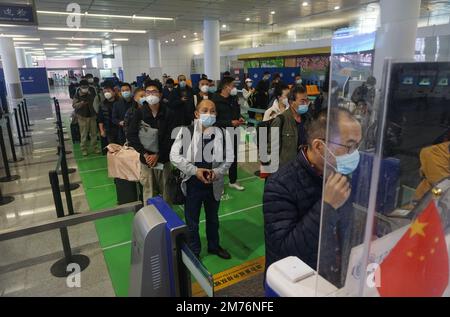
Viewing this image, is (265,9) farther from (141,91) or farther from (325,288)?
(325,288)

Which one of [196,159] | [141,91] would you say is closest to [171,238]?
[196,159]

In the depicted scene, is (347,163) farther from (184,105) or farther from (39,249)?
(184,105)

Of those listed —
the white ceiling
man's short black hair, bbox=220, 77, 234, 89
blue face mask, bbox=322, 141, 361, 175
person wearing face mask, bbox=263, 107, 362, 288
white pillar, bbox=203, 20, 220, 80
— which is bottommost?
person wearing face mask, bbox=263, 107, 362, 288

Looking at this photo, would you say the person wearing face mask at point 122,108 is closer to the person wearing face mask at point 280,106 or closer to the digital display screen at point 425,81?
the person wearing face mask at point 280,106

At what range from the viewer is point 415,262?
0.81 m

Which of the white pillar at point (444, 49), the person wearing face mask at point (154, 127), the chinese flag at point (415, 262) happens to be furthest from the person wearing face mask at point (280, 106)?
the chinese flag at point (415, 262)

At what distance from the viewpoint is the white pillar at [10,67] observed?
60.5 feet

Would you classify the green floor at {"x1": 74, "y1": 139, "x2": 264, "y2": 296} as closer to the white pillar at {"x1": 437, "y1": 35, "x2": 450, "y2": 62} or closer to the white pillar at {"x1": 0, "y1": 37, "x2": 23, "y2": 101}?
the white pillar at {"x1": 437, "y1": 35, "x2": 450, "y2": 62}

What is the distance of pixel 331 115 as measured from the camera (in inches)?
35.8

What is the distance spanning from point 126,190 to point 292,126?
2391 mm

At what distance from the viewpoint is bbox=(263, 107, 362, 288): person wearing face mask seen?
96cm

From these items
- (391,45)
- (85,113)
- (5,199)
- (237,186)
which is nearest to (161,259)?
(391,45)

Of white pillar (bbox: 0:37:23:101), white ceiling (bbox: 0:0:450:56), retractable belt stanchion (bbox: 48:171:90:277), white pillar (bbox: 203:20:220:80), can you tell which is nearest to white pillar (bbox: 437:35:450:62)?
retractable belt stanchion (bbox: 48:171:90:277)

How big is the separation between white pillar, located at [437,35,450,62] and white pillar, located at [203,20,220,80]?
12.0m
